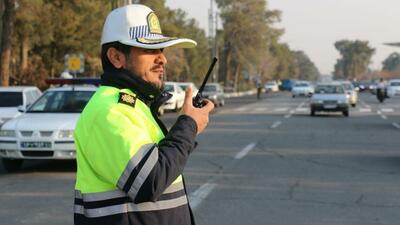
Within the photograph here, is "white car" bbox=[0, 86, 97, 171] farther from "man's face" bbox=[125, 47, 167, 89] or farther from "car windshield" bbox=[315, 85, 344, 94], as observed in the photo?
"car windshield" bbox=[315, 85, 344, 94]

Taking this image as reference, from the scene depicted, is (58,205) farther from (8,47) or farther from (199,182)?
(8,47)

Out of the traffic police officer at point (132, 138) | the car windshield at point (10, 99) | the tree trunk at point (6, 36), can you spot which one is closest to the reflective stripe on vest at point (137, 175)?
the traffic police officer at point (132, 138)

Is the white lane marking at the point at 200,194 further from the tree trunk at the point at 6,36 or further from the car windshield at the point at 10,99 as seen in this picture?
the tree trunk at the point at 6,36

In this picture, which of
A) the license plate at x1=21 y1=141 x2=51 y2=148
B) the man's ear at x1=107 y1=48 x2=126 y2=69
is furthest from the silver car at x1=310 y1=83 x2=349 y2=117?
the man's ear at x1=107 y1=48 x2=126 y2=69

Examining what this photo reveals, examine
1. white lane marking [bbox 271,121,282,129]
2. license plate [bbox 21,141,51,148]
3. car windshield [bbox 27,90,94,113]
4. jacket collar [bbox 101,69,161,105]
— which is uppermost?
jacket collar [bbox 101,69,161,105]

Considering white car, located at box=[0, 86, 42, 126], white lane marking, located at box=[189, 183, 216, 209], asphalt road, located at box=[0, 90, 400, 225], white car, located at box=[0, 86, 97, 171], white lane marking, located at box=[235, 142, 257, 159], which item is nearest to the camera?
asphalt road, located at box=[0, 90, 400, 225]

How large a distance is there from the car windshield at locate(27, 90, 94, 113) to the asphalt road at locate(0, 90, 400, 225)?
1.04 meters

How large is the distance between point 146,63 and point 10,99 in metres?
16.7

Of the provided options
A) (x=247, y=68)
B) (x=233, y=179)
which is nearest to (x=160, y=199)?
(x=233, y=179)

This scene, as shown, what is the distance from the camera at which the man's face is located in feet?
8.32

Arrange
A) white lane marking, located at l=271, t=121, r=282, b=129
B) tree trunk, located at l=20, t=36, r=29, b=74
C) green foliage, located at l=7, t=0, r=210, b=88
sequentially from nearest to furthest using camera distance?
white lane marking, located at l=271, t=121, r=282, b=129
green foliage, located at l=7, t=0, r=210, b=88
tree trunk, located at l=20, t=36, r=29, b=74

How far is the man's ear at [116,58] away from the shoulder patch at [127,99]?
15 centimetres

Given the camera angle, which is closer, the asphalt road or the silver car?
the asphalt road

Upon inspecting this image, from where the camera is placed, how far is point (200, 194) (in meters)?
8.88
